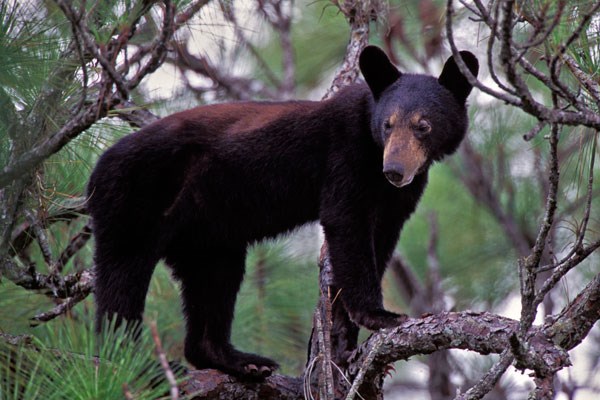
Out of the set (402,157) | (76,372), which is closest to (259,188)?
(402,157)

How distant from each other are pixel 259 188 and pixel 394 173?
2.67 ft

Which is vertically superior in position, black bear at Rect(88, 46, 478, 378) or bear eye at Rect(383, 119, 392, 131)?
bear eye at Rect(383, 119, 392, 131)

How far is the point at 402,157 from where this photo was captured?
13.9 ft

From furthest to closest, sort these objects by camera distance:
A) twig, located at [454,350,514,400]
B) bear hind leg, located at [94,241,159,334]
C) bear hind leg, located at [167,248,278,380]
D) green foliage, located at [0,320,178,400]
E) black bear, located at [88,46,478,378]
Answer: bear hind leg, located at [167,248,278,380] → black bear, located at [88,46,478,378] → bear hind leg, located at [94,241,159,334] → twig, located at [454,350,514,400] → green foliage, located at [0,320,178,400]

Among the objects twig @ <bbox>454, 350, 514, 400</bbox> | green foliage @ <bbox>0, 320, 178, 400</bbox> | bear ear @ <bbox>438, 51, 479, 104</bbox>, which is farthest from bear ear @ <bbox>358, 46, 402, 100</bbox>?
green foliage @ <bbox>0, 320, 178, 400</bbox>

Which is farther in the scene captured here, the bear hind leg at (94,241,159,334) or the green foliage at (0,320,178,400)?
the bear hind leg at (94,241,159,334)

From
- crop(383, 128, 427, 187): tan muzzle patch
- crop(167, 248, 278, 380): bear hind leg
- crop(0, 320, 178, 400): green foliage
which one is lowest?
crop(0, 320, 178, 400): green foliage

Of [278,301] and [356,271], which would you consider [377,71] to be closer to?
[356,271]

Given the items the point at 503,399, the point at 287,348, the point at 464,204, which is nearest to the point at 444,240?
the point at 464,204

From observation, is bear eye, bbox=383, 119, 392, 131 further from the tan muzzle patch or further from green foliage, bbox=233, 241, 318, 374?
green foliage, bbox=233, 241, 318, 374

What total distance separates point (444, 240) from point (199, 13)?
5763mm

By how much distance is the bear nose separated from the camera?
4.12 metres

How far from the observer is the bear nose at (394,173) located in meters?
4.12

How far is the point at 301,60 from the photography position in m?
9.17
